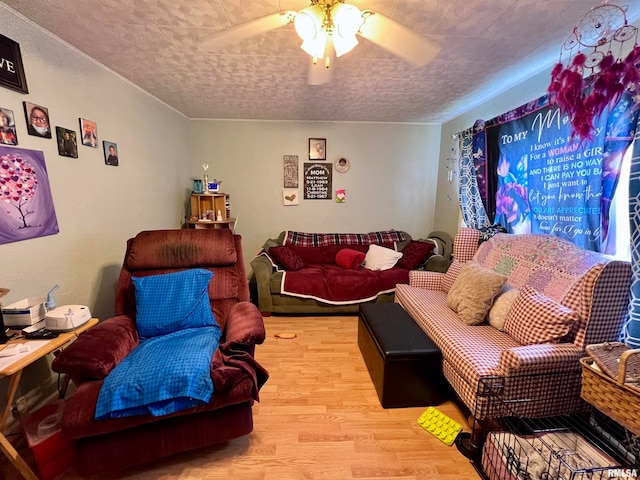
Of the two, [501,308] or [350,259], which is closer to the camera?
[501,308]

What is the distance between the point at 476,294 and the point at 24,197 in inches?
115

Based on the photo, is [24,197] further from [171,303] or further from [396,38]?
[396,38]

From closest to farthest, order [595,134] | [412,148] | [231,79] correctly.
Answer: [595,134] → [231,79] → [412,148]

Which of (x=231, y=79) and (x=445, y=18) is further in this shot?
(x=231, y=79)

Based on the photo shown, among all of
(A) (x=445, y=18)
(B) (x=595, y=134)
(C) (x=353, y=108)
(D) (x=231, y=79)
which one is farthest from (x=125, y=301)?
(B) (x=595, y=134)

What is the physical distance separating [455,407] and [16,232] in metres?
2.84

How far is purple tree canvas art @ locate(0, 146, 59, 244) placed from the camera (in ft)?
5.03

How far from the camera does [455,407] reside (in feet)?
6.10

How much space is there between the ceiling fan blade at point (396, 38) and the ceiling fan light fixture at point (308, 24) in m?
0.33

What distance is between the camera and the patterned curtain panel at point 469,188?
2.85 metres

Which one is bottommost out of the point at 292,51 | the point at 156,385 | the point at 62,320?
the point at 156,385

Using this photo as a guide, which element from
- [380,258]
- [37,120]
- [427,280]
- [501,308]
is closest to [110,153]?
[37,120]

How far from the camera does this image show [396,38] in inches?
59.9

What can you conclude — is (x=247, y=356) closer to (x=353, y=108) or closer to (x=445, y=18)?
(x=445, y=18)
